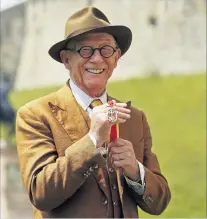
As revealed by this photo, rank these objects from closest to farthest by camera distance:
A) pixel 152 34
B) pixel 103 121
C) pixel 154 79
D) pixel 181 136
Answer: pixel 103 121
pixel 181 136
pixel 154 79
pixel 152 34

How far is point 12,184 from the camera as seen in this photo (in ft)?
14.9

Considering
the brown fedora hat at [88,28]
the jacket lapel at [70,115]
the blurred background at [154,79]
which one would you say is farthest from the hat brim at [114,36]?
the blurred background at [154,79]

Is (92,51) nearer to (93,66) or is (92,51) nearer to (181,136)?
(93,66)

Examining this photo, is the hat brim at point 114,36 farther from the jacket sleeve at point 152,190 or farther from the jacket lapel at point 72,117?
the jacket sleeve at point 152,190

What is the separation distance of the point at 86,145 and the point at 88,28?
29 centimetres

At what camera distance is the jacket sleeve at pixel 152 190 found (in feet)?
4.51

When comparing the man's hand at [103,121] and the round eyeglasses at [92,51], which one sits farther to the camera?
the round eyeglasses at [92,51]

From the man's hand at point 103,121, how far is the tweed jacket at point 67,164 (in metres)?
0.03

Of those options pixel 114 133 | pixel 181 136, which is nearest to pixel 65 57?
pixel 114 133

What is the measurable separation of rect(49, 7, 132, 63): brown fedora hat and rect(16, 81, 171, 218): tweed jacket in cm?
12

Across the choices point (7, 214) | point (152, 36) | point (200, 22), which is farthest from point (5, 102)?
point (200, 22)

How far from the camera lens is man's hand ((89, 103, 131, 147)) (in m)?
1.23

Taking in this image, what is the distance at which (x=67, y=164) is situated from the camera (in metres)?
1.27

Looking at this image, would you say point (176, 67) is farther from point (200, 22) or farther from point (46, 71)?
point (46, 71)
